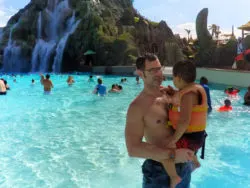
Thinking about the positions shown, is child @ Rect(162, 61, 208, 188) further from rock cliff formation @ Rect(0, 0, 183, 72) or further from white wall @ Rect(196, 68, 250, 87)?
rock cliff formation @ Rect(0, 0, 183, 72)

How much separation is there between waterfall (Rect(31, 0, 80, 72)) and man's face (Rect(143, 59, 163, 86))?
36.6 m

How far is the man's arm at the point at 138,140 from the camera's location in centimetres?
252

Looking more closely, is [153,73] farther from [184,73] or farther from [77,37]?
[77,37]

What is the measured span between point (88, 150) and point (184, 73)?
518 centimetres

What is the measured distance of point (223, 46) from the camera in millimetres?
29672

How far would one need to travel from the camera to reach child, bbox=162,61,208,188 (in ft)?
8.00

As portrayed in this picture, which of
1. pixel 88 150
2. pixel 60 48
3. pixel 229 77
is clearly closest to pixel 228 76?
pixel 229 77

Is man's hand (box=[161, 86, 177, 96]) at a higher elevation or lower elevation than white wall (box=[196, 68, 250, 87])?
higher

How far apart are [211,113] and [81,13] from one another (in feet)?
108

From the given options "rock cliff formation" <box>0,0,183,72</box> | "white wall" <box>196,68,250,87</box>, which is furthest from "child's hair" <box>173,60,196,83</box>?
"rock cliff formation" <box>0,0,183,72</box>

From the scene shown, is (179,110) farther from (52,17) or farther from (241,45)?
(52,17)

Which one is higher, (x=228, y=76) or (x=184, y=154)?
(x=228, y=76)

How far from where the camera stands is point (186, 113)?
2.42 meters

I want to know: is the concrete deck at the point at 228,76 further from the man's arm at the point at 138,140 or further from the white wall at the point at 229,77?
the man's arm at the point at 138,140
